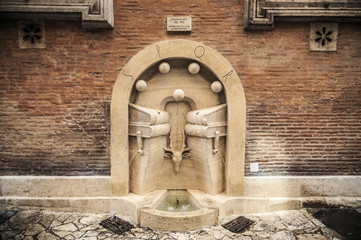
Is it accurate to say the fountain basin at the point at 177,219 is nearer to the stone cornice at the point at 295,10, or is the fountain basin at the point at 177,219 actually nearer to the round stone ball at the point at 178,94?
the round stone ball at the point at 178,94

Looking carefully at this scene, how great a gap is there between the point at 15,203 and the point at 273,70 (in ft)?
18.6

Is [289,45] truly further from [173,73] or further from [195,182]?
[195,182]

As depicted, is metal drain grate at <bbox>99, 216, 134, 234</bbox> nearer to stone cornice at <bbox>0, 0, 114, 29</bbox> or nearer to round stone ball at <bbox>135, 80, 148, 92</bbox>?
round stone ball at <bbox>135, 80, 148, 92</bbox>

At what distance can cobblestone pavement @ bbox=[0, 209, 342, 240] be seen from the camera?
385 centimetres

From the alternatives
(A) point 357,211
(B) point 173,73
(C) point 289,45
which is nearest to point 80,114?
(B) point 173,73

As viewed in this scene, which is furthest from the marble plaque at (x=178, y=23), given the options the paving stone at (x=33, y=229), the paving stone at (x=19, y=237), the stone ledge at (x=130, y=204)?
the paving stone at (x=19, y=237)

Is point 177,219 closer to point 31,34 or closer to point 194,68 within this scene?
point 194,68

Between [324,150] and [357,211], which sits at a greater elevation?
[324,150]

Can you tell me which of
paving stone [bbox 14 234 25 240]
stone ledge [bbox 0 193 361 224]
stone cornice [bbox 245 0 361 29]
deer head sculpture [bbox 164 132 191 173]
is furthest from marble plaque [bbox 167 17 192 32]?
paving stone [bbox 14 234 25 240]

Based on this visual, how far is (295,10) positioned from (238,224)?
4069 millimetres

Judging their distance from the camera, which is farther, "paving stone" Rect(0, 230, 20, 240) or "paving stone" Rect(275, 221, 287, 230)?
"paving stone" Rect(275, 221, 287, 230)

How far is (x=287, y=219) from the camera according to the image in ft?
14.3

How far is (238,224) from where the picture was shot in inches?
167

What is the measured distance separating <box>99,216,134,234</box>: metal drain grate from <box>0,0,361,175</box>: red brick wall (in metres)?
0.98
